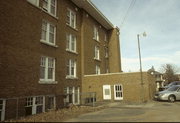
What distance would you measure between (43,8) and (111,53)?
19050 mm

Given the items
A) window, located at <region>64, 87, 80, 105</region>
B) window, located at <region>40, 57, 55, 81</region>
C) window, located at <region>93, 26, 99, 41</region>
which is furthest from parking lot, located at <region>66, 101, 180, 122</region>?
window, located at <region>93, 26, 99, 41</region>

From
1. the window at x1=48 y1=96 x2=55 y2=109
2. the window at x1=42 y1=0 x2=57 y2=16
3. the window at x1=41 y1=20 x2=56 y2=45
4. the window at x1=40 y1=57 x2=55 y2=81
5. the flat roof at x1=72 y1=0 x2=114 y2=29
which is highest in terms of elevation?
the flat roof at x1=72 y1=0 x2=114 y2=29

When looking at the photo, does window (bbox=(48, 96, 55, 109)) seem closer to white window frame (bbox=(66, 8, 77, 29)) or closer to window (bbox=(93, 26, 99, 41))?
white window frame (bbox=(66, 8, 77, 29))

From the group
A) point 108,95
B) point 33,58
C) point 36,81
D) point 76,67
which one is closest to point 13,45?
point 33,58

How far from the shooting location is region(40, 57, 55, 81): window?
17.6m

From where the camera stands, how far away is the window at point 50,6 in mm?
18914

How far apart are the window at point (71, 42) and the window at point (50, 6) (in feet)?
11.8

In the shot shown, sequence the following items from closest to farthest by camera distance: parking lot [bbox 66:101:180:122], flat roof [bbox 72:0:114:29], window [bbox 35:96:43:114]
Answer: parking lot [bbox 66:101:180:122], window [bbox 35:96:43:114], flat roof [bbox 72:0:114:29]

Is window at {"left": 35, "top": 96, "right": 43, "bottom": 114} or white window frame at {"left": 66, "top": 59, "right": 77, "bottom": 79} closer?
window at {"left": 35, "top": 96, "right": 43, "bottom": 114}

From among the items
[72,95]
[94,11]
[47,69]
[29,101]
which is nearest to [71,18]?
[94,11]

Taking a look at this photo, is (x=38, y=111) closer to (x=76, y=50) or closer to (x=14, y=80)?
(x=14, y=80)

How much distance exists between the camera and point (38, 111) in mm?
16422

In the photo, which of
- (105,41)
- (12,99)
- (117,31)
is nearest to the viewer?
(12,99)

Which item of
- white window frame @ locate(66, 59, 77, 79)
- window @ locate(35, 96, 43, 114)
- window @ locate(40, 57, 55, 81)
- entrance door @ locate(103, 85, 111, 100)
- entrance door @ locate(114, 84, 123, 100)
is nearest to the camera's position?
window @ locate(35, 96, 43, 114)
